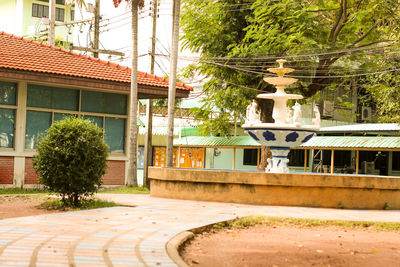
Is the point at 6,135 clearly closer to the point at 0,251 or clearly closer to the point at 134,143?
the point at 134,143

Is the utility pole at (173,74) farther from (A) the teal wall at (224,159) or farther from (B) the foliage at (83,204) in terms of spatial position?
(A) the teal wall at (224,159)

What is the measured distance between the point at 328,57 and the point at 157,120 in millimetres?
20892

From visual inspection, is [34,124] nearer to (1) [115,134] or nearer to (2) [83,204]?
(1) [115,134]

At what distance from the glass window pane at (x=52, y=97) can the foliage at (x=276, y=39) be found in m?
7.52

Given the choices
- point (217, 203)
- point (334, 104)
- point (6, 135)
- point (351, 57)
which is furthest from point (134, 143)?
point (334, 104)

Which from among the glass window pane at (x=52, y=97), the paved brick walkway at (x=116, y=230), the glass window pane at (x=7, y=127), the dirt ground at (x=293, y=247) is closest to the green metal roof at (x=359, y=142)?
the glass window pane at (x=52, y=97)

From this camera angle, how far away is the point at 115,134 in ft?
60.4

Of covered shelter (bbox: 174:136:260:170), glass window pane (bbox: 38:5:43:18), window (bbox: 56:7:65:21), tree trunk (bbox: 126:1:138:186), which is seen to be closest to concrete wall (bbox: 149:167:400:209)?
tree trunk (bbox: 126:1:138:186)

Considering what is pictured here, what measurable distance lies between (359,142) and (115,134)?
13264 mm

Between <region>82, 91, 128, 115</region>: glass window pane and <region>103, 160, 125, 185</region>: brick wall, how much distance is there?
5.55 feet

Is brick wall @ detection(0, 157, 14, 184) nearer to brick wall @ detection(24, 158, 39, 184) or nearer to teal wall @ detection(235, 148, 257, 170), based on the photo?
brick wall @ detection(24, 158, 39, 184)

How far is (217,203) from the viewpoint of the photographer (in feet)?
40.1

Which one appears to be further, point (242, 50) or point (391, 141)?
point (391, 141)

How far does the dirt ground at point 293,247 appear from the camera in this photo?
6.16 metres
